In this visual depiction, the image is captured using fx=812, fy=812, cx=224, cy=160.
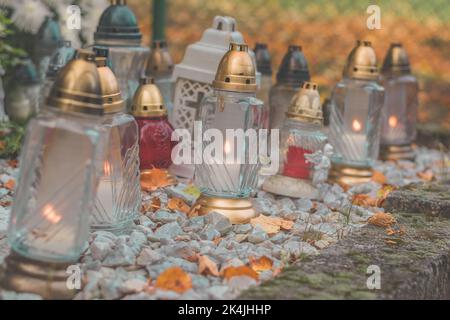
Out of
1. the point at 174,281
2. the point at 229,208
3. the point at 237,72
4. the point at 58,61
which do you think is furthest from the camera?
the point at 58,61

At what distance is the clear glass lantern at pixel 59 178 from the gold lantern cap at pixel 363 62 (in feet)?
5.79

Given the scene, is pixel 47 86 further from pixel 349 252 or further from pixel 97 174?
pixel 349 252

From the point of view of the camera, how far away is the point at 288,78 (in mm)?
3865

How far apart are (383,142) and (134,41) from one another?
4.98ft

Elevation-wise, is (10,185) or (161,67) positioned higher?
(161,67)

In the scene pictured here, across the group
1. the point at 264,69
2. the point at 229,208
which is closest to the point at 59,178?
the point at 229,208

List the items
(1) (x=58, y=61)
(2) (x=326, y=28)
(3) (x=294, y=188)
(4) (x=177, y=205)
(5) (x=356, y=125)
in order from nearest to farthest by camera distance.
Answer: (4) (x=177, y=205) < (3) (x=294, y=188) < (1) (x=58, y=61) < (5) (x=356, y=125) < (2) (x=326, y=28)

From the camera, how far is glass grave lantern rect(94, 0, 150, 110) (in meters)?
3.60

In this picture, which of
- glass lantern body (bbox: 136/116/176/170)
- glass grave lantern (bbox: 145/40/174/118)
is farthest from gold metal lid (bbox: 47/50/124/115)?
glass grave lantern (bbox: 145/40/174/118)

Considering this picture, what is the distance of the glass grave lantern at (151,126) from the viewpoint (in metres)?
3.26

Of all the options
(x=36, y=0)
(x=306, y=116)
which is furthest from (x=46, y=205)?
(x=36, y=0)

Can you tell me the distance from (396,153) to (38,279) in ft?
8.52

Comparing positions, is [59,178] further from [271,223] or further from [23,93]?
[23,93]

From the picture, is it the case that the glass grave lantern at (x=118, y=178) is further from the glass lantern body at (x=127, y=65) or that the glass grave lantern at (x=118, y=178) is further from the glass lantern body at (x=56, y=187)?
the glass lantern body at (x=127, y=65)
